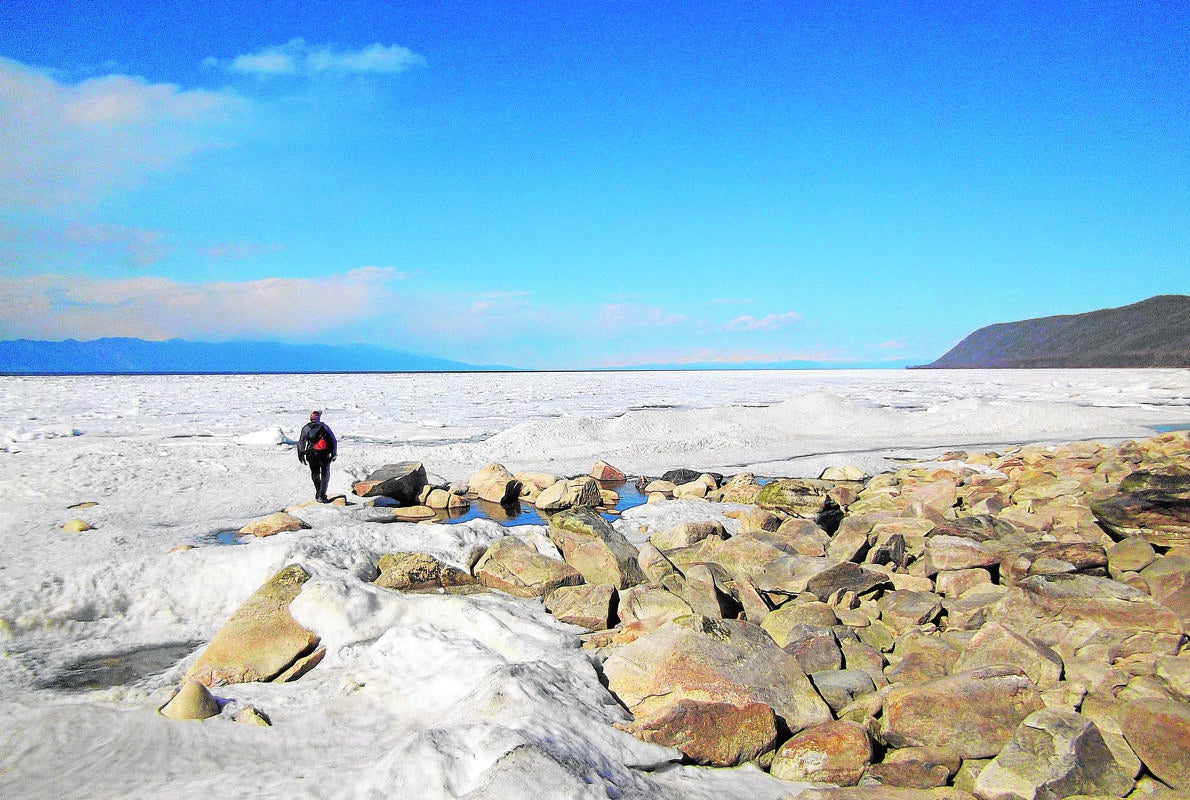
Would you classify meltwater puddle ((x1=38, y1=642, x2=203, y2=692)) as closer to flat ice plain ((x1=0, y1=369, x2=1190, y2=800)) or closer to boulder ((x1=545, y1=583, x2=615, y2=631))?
flat ice plain ((x1=0, y1=369, x2=1190, y2=800))

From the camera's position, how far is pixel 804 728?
356cm

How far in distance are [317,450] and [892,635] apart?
23.9 ft

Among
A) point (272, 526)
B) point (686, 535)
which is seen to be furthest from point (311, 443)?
point (686, 535)

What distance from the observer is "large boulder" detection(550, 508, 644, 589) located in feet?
20.3

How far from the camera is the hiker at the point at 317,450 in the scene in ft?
30.0

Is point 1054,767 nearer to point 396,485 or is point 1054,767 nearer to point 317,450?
point 396,485

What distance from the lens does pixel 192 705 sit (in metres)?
3.82

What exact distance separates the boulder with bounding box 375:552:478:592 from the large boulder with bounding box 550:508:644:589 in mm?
1006

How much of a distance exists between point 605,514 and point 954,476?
17.2ft

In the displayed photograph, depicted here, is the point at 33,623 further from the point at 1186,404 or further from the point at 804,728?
the point at 1186,404

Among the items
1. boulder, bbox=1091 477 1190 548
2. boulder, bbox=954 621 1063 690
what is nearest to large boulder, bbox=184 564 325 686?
boulder, bbox=954 621 1063 690

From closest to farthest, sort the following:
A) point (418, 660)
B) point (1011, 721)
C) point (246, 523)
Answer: point (1011, 721) → point (418, 660) → point (246, 523)

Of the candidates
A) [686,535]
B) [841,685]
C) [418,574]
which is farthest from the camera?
[686,535]

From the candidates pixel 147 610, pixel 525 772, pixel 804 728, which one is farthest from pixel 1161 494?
pixel 147 610
